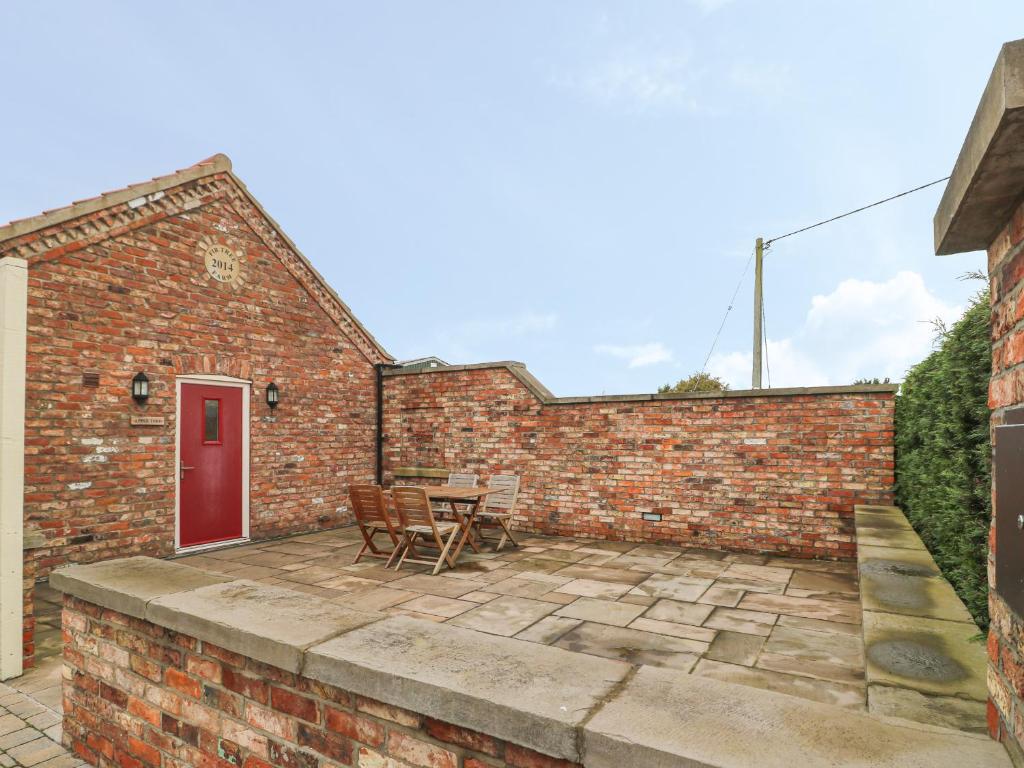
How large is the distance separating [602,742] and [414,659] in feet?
2.13

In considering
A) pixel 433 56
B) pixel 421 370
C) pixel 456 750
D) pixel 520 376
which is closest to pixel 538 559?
pixel 520 376

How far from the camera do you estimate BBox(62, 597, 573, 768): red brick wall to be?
1586mm

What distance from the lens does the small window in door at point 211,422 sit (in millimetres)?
7484

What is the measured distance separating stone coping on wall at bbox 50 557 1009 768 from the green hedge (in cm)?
182

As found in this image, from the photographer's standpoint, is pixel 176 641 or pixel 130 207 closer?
pixel 176 641

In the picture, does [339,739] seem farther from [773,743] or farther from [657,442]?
[657,442]

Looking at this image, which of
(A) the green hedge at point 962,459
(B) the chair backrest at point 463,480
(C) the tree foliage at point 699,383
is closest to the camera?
(A) the green hedge at point 962,459

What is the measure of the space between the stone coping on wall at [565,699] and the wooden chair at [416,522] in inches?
141

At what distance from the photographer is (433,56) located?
11617 millimetres

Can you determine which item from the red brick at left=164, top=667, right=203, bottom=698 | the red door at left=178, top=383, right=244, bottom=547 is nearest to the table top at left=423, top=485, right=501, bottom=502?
the red door at left=178, top=383, right=244, bottom=547

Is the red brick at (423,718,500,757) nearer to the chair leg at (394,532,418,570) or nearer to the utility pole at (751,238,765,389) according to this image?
the chair leg at (394,532,418,570)

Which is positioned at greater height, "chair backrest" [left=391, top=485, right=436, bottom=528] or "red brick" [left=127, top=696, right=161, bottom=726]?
"chair backrest" [left=391, top=485, right=436, bottom=528]

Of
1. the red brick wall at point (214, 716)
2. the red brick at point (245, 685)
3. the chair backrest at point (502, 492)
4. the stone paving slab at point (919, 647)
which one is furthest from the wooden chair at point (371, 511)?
the stone paving slab at point (919, 647)

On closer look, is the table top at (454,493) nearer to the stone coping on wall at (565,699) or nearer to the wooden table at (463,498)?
the wooden table at (463,498)
